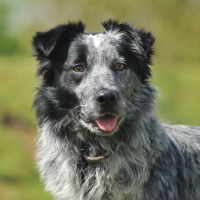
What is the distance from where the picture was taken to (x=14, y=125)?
58.7 feet

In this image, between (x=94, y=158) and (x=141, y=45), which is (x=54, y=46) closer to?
(x=141, y=45)

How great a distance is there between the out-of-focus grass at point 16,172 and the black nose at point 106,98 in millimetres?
7289

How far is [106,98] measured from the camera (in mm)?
6762

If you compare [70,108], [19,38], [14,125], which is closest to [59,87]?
[70,108]

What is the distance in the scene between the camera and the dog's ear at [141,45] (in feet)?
24.0

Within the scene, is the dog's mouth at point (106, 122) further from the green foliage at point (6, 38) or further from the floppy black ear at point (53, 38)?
the green foliage at point (6, 38)

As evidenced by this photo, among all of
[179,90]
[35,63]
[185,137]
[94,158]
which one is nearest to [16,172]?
[35,63]

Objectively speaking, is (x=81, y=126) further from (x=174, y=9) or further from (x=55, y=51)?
(x=174, y=9)

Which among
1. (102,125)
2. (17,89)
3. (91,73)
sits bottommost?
(17,89)

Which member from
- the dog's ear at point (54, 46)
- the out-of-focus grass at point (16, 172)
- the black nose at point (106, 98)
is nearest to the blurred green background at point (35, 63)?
the out-of-focus grass at point (16, 172)

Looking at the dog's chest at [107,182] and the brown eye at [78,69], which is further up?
the brown eye at [78,69]

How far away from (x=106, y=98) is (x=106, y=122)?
0.31 meters

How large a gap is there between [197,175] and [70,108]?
5.63 ft

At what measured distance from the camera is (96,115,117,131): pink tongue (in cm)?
692
